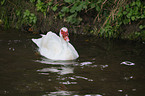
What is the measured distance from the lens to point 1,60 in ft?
21.3

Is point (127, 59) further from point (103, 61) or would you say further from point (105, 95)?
point (105, 95)

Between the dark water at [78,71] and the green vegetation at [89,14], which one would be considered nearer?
the dark water at [78,71]

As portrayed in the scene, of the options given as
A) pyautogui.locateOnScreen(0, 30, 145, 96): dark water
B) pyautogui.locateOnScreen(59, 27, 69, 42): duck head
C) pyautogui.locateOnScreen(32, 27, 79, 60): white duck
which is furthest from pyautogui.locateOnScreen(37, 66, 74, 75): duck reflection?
pyautogui.locateOnScreen(59, 27, 69, 42): duck head

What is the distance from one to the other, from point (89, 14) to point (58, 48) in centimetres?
304

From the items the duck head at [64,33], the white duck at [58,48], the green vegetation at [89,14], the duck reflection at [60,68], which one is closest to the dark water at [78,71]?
the duck reflection at [60,68]

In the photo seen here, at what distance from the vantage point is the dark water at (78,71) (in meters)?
4.78

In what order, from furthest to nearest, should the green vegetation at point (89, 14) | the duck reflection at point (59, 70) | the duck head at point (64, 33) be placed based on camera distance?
the green vegetation at point (89, 14) → the duck head at point (64, 33) → the duck reflection at point (59, 70)

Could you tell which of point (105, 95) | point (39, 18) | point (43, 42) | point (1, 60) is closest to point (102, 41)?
point (43, 42)

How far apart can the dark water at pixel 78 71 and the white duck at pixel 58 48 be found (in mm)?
202

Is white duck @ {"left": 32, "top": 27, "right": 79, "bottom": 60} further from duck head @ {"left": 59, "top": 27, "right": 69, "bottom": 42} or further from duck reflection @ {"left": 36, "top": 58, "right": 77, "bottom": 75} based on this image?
duck reflection @ {"left": 36, "top": 58, "right": 77, "bottom": 75}

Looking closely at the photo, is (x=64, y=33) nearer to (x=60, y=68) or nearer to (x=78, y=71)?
(x=60, y=68)

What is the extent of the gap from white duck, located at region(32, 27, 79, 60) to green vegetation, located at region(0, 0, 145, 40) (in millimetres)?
1527

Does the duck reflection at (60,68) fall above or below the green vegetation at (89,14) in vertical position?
below

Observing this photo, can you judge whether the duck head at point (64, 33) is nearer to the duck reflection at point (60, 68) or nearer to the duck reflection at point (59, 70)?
the duck reflection at point (60, 68)
